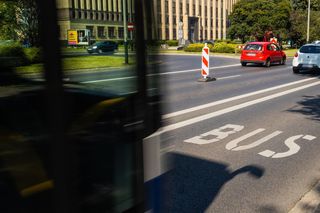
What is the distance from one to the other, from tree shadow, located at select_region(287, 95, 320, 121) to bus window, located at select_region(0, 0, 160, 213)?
714cm

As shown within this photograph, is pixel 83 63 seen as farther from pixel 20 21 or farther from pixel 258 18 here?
pixel 258 18

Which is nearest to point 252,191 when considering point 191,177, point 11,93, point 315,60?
point 191,177

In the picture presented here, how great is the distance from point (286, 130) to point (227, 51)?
36.5 m

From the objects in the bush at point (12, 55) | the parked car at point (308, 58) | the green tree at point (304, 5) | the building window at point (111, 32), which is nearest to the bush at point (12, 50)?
the bush at point (12, 55)

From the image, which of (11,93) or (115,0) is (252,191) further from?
(11,93)

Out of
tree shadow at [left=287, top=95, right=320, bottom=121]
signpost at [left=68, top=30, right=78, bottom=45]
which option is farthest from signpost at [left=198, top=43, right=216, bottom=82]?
signpost at [left=68, top=30, right=78, bottom=45]

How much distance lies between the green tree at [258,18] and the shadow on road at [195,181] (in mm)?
54881

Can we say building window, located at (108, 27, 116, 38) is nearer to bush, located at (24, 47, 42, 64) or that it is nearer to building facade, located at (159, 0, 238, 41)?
bush, located at (24, 47, 42, 64)

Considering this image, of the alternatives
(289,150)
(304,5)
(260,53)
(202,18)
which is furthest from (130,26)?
(202,18)

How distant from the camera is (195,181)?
477cm

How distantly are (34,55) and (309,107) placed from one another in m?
9.37

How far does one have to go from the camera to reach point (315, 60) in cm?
1902

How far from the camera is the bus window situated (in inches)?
63.0

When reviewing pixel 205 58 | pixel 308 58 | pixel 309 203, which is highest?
pixel 205 58
